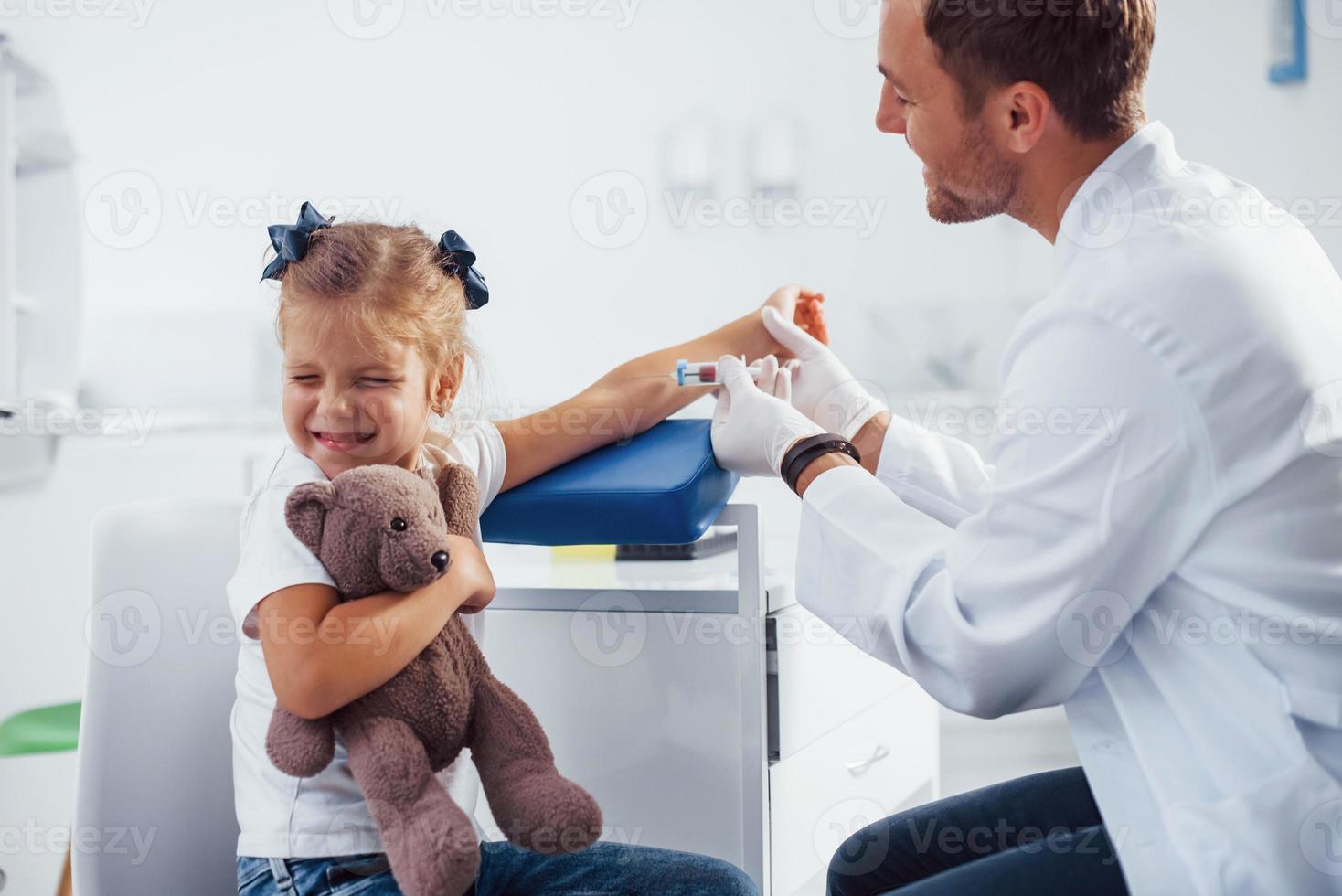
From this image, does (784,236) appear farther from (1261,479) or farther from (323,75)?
(1261,479)

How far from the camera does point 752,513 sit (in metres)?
1.09

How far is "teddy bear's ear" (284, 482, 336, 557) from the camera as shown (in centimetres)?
79

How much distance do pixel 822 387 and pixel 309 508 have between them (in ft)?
2.32

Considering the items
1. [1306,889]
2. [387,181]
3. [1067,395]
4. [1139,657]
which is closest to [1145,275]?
[1067,395]

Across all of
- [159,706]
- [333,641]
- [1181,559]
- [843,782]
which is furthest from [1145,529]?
[159,706]

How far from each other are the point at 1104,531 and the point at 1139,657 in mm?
120

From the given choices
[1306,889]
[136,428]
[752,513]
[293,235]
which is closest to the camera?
[1306,889]

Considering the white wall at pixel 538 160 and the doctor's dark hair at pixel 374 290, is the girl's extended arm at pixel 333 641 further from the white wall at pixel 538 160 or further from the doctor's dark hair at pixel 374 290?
the white wall at pixel 538 160

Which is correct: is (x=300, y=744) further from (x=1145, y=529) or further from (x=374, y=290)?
(x=1145, y=529)

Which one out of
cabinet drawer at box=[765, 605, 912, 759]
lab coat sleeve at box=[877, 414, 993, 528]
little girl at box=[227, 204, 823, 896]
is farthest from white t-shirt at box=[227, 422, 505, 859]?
lab coat sleeve at box=[877, 414, 993, 528]

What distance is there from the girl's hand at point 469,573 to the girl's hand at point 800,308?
1.91 feet

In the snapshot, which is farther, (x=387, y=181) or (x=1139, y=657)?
(x=387, y=181)

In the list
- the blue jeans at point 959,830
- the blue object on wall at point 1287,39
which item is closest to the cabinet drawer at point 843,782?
the blue jeans at point 959,830

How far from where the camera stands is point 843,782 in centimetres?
135
